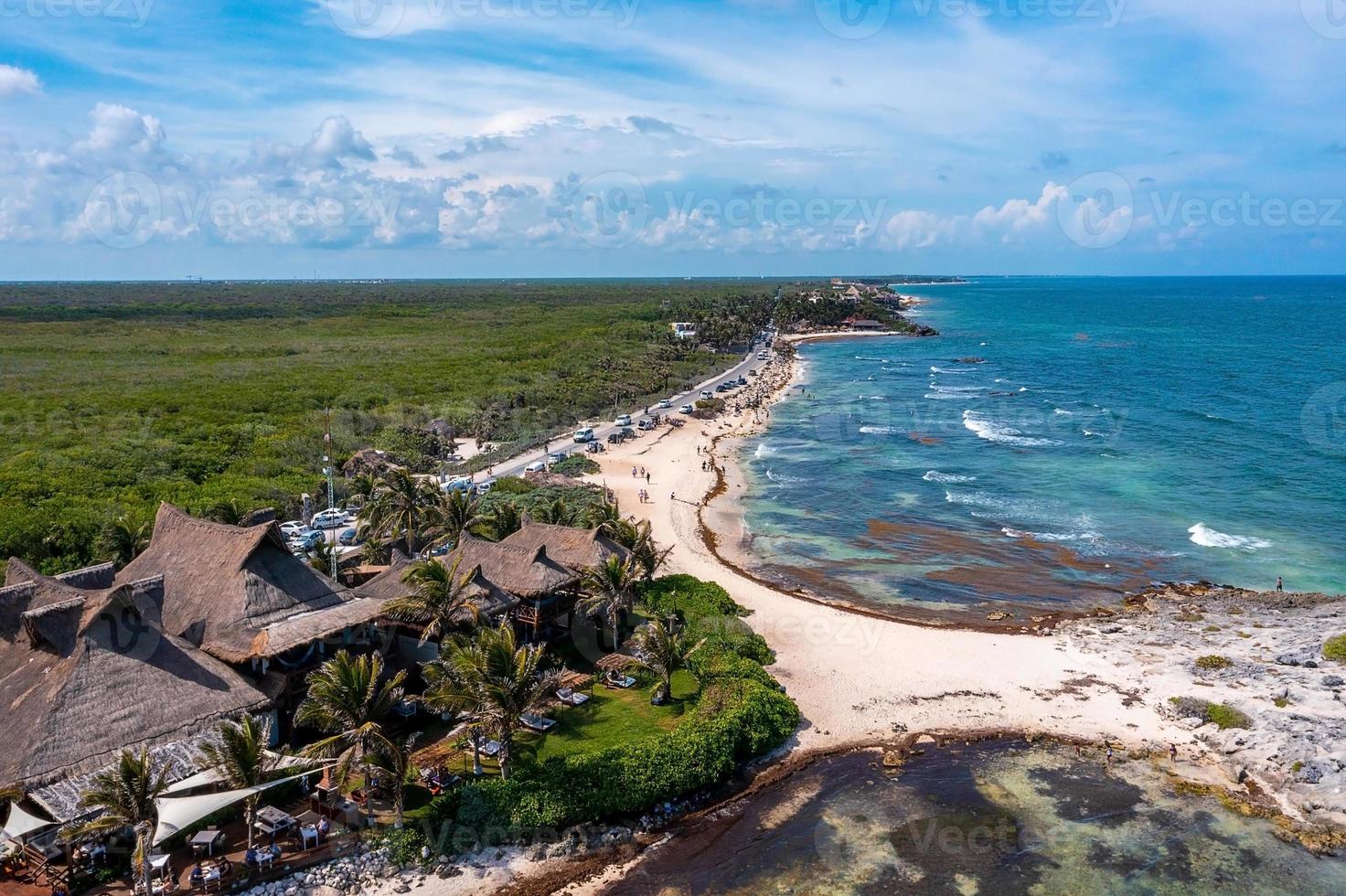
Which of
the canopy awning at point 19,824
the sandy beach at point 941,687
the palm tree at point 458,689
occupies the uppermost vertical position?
the palm tree at point 458,689

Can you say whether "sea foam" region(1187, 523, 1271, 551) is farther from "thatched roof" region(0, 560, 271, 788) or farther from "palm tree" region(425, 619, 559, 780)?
"thatched roof" region(0, 560, 271, 788)

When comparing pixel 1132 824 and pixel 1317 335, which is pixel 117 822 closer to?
pixel 1132 824

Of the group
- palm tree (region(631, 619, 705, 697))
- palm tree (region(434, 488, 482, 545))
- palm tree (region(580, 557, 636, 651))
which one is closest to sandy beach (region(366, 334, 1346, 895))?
palm tree (region(631, 619, 705, 697))

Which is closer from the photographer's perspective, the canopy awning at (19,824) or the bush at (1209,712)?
the canopy awning at (19,824)

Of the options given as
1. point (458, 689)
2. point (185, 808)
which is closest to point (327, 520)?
point (458, 689)

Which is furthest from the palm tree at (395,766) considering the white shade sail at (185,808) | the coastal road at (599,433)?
the coastal road at (599,433)

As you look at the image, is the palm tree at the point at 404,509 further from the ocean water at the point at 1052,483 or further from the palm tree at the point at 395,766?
the palm tree at the point at 395,766

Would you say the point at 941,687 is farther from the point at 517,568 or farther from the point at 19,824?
the point at 19,824

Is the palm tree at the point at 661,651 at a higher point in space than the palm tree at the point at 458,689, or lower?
lower

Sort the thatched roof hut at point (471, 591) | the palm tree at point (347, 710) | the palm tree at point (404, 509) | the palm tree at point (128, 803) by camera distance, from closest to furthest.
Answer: the palm tree at point (128, 803) < the palm tree at point (347, 710) < the thatched roof hut at point (471, 591) < the palm tree at point (404, 509)
